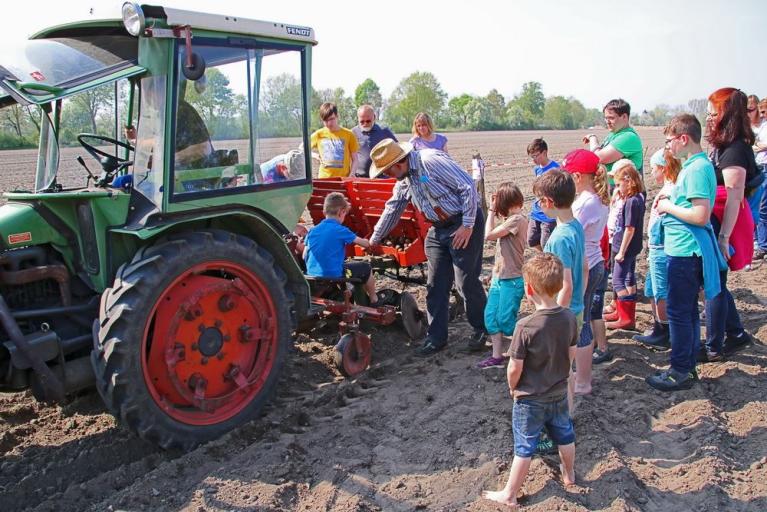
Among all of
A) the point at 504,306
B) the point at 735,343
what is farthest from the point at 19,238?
the point at 735,343

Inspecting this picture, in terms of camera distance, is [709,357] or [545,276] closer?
[545,276]

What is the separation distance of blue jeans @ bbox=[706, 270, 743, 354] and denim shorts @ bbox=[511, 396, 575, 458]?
2211 mm

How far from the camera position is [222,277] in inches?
157

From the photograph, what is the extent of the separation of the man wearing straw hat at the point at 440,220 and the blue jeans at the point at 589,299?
3.15ft

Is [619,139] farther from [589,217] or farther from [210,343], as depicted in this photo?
[210,343]

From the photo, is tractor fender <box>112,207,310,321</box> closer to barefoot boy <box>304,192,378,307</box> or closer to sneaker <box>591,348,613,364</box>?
barefoot boy <box>304,192,378,307</box>

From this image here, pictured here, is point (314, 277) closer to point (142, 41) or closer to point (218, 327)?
point (218, 327)

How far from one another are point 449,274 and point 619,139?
1.93m

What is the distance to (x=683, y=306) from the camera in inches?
174

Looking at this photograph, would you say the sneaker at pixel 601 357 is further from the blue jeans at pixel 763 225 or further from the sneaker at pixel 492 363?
the blue jeans at pixel 763 225

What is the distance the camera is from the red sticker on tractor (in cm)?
350

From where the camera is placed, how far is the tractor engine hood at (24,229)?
3.50m

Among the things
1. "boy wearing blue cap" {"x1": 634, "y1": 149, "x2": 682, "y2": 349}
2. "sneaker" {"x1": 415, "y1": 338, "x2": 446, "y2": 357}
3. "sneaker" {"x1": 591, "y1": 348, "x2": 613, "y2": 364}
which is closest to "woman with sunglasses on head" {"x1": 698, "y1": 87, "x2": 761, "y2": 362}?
"boy wearing blue cap" {"x1": 634, "y1": 149, "x2": 682, "y2": 349}

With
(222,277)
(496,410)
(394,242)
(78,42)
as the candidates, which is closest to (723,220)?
(496,410)
